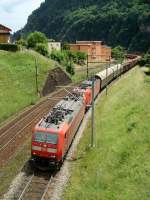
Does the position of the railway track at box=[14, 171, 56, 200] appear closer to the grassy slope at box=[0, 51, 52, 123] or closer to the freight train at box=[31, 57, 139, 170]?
the freight train at box=[31, 57, 139, 170]

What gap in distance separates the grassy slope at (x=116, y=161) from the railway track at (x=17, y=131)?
20.1 feet

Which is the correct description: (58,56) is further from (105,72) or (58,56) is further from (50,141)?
(50,141)

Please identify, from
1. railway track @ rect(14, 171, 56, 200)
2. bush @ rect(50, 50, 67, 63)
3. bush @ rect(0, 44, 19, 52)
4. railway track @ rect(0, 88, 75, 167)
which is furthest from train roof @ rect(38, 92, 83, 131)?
bush @ rect(50, 50, 67, 63)

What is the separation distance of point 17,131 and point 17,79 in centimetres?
2579

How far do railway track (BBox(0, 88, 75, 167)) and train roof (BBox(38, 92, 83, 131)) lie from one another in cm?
512

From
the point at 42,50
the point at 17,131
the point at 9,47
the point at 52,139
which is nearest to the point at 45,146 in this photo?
the point at 52,139

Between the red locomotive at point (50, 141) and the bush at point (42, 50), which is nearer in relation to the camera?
the red locomotive at point (50, 141)

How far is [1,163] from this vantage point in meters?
33.1

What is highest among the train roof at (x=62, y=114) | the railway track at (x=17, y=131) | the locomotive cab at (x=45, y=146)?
the train roof at (x=62, y=114)

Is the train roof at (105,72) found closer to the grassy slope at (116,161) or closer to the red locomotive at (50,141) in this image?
the grassy slope at (116,161)

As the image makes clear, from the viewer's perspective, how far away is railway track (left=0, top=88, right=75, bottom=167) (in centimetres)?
3638

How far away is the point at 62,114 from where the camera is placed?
33812 millimetres

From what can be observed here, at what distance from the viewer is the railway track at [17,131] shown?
3638cm

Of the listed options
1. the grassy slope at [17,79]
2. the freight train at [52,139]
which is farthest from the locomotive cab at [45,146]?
the grassy slope at [17,79]
